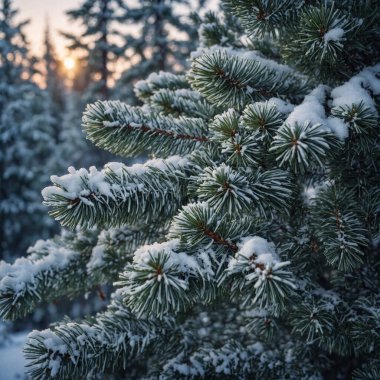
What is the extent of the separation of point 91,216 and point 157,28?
1259cm

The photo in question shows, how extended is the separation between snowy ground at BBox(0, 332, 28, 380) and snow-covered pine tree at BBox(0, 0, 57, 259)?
454 centimetres

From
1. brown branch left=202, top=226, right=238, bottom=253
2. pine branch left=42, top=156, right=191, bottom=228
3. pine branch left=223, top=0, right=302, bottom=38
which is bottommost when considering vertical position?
brown branch left=202, top=226, right=238, bottom=253

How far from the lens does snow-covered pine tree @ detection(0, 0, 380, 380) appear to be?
1513mm

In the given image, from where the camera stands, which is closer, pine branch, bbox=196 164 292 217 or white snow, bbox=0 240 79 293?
pine branch, bbox=196 164 292 217

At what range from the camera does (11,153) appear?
15.3m

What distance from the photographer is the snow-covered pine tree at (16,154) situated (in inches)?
583

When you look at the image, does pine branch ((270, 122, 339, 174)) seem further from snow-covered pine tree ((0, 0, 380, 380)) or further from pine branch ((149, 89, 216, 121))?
pine branch ((149, 89, 216, 121))

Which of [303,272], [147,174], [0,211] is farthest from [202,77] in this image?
[0,211]

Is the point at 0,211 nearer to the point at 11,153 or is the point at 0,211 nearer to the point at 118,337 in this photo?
the point at 11,153

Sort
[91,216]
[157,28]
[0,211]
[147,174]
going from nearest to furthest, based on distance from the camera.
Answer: [91,216] < [147,174] < [157,28] < [0,211]

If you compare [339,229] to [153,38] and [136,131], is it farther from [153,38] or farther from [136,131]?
[153,38]

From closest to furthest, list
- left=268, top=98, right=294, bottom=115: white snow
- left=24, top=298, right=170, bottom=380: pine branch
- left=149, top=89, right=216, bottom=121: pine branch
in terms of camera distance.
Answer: left=24, top=298, right=170, bottom=380: pine branch < left=268, top=98, right=294, bottom=115: white snow < left=149, top=89, right=216, bottom=121: pine branch

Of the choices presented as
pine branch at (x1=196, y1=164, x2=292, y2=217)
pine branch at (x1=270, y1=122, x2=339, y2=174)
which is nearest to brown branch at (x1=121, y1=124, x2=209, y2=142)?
pine branch at (x1=196, y1=164, x2=292, y2=217)

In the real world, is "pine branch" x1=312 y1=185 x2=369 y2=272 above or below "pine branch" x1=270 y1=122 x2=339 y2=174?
below
